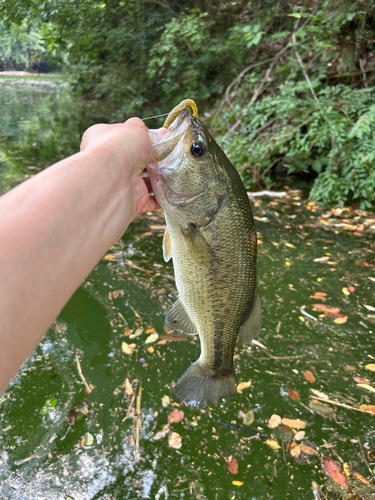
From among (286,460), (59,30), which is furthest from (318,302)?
(59,30)

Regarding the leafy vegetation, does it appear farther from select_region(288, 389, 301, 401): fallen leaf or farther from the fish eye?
the fish eye

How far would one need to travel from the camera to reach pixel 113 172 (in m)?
1.32

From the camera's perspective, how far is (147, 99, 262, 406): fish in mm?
1574

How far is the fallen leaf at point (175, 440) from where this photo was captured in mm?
2283

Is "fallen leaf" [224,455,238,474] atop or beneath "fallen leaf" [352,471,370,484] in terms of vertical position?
atop

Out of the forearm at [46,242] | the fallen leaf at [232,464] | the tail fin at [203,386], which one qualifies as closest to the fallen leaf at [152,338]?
the fallen leaf at [232,464]

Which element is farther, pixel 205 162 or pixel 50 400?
pixel 50 400

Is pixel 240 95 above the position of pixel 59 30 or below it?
below

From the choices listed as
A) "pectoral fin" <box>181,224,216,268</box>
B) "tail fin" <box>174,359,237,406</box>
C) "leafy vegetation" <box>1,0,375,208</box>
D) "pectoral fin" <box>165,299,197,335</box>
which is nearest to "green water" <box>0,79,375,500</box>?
"tail fin" <box>174,359,237,406</box>

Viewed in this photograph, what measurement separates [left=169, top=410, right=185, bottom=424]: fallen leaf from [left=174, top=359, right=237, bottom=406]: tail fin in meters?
0.77

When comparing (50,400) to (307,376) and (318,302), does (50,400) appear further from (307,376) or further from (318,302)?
(318,302)

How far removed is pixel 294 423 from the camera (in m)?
2.45

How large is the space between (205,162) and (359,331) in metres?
2.60

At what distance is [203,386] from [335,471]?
118 cm
